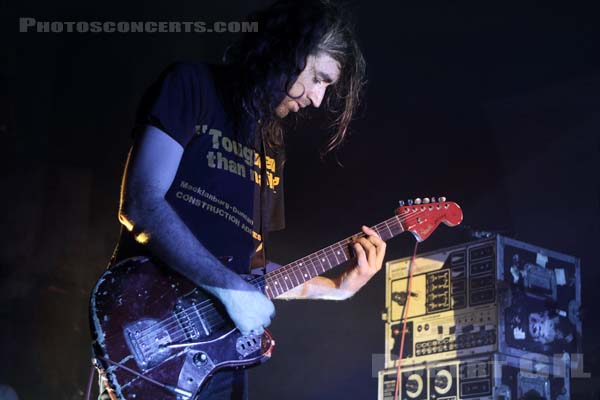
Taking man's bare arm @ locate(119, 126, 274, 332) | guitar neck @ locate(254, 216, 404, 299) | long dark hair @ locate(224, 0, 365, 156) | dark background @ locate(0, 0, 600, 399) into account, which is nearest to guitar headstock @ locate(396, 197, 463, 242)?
guitar neck @ locate(254, 216, 404, 299)

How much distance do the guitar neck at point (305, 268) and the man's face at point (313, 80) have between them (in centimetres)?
61

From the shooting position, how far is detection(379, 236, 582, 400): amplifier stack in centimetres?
420

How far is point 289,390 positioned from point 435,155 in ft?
7.96

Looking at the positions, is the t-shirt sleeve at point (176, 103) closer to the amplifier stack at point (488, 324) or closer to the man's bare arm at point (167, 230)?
the man's bare arm at point (167, 230)

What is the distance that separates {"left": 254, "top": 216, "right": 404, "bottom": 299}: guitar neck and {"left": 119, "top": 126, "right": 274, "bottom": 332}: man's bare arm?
38cm

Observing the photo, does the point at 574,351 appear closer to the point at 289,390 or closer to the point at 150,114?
the point at 289,390

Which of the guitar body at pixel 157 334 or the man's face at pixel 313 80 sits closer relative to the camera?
the guitar body at pixel 157 334

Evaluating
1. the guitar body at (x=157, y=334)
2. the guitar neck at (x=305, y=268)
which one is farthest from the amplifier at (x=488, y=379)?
the guitar body at (x=157, y=334)

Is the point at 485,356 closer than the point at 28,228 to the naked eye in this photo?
Yes

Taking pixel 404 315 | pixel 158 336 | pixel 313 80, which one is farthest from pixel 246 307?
pixel 404 315

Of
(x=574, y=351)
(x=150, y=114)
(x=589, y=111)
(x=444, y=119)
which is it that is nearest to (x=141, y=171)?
(x=150, y=114)

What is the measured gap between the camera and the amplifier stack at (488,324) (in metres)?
4.20

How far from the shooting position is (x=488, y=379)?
415 cm

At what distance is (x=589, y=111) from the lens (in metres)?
5.24
